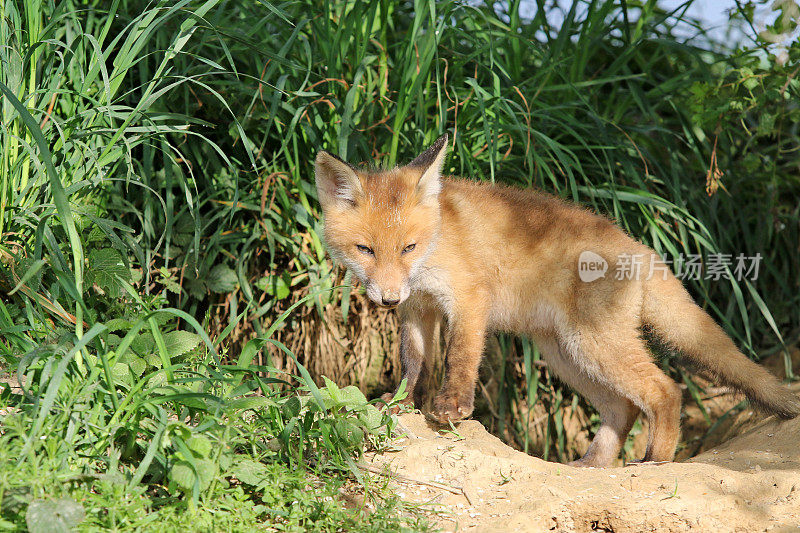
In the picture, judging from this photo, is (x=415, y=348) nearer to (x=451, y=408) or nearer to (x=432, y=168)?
(x=451, y=408)

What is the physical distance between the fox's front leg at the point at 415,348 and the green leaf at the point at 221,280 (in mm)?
978

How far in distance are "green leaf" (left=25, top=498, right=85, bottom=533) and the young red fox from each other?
1420 millimetres

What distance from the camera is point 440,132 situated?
3.59 metres

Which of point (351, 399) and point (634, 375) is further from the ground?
point (634, 375)

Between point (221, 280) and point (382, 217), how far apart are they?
3.87 ft

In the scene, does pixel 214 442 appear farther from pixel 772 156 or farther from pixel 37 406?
pixel 772 156

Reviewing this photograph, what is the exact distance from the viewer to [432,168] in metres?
3.02

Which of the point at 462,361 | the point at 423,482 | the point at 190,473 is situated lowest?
the point at 423,482

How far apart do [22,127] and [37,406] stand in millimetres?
1460

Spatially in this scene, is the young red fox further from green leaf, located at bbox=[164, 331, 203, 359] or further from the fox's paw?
green leaf, located at bbox=[164, 331, 203, 359]

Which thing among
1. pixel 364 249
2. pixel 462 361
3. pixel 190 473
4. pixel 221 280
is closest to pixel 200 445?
pixel 190 473

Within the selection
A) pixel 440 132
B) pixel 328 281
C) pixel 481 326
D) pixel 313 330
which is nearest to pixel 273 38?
pixel 440 132

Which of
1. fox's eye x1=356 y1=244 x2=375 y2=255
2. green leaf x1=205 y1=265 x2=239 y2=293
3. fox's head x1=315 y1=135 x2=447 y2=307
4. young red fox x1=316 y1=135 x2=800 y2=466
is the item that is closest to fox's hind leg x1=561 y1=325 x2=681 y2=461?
young red fox x1=316 y1=135 x2=800 y2=466

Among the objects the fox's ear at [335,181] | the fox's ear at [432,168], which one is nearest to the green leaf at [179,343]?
the fox's ear at [335,181]
